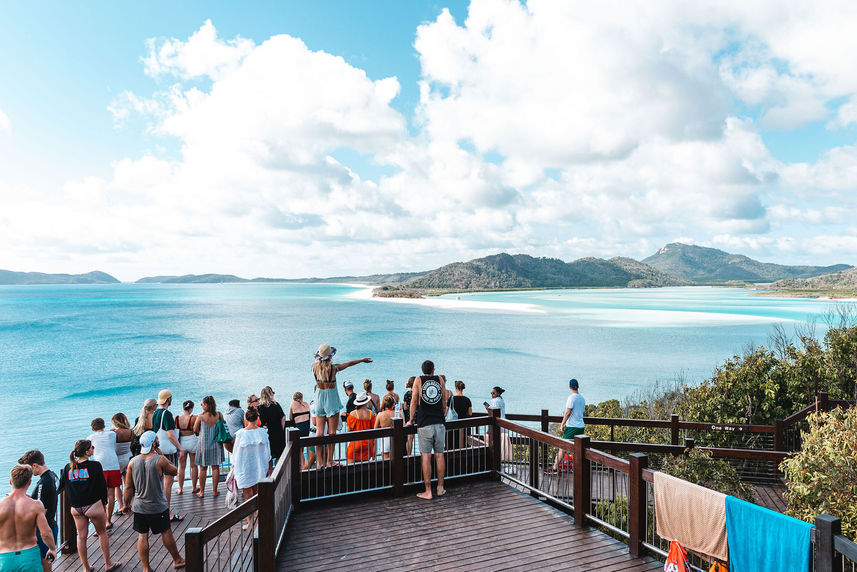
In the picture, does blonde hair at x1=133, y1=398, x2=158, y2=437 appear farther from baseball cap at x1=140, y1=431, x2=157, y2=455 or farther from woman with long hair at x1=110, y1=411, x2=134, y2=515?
baseball cap at x1=140, y1=431, x2=157, y2=455

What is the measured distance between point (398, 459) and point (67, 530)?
4.54m

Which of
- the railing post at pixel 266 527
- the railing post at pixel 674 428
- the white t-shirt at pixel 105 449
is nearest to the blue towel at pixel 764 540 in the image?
the railing post at pixel 266 527

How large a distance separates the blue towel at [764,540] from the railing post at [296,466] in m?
4.93

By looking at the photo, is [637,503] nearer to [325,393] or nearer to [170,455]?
[325,393]

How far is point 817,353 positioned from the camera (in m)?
13.9

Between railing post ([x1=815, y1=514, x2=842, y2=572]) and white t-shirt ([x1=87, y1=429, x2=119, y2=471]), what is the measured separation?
7.83 metres

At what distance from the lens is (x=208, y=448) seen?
846cm

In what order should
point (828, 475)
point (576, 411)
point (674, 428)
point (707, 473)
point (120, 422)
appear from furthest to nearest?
point (674, 428), point (576, 411), point (120, 422), point (707, 473), point (828, 475)

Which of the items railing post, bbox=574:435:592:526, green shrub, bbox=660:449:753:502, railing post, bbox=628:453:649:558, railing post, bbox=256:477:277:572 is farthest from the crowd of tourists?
green shrub, bbox=660:449:753:502

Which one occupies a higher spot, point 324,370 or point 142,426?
point 324,370

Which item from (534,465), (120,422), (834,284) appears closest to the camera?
(120,422)

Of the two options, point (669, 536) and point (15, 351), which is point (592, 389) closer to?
point (669, 536)

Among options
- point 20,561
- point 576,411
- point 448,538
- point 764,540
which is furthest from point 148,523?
point 576,411

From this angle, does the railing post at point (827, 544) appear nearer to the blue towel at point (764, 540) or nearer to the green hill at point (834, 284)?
the blue towel at point (764, 540)
